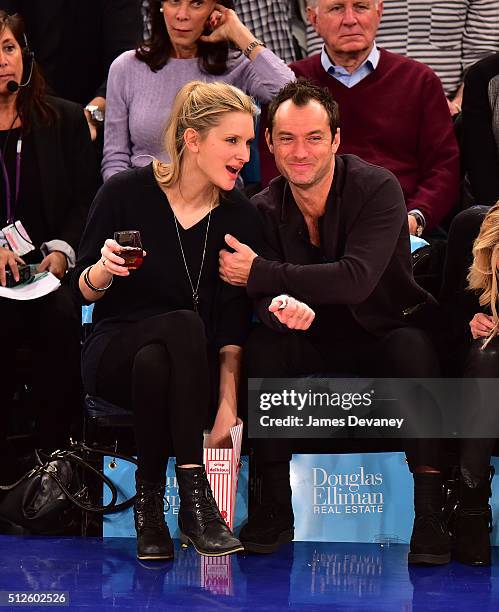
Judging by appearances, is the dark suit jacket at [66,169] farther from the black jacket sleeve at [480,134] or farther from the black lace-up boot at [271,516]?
the black jacket sleeve at [480,134]

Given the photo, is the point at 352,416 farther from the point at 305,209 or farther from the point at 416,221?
the point at 416,221

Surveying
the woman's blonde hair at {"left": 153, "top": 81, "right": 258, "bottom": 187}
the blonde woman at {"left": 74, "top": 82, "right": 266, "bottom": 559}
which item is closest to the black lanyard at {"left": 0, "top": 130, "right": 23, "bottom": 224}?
the blonde woman at {"left": 74, "top": 82, "right": 266, "bottom": 559}

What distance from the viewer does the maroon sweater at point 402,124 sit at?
429cm

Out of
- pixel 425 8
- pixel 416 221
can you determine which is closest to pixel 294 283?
pixel 416 221

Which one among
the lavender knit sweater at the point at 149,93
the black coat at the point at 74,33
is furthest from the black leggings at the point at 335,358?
the black coat at the point at 74,33

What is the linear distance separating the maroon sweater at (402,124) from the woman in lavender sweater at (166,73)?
29cm

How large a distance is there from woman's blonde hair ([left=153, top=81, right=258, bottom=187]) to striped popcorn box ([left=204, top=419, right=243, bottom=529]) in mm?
841

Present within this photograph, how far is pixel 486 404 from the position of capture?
3.22 meters

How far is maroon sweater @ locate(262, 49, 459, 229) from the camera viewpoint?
4285 mm

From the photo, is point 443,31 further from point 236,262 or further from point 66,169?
point 236,262

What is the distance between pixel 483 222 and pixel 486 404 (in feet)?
1.79

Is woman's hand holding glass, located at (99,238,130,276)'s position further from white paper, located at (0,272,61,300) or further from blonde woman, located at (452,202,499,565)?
blonde woman, located at (452,202,499,565)

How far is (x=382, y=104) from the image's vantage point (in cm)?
433

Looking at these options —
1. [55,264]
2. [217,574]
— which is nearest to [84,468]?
[217,574]
